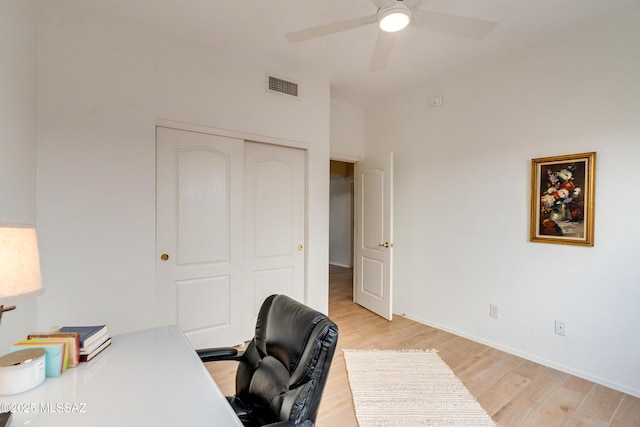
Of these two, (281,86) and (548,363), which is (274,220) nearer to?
(281,86)

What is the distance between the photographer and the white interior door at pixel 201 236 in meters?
2.40

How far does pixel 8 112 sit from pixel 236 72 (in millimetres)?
1660

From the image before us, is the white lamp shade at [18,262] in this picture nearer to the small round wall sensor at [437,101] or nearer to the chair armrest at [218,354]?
the chair armrest at [218,354]

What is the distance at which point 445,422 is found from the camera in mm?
1757

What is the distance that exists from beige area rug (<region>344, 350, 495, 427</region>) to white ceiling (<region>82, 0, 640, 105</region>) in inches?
101

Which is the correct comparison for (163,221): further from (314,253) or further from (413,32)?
(413,32)

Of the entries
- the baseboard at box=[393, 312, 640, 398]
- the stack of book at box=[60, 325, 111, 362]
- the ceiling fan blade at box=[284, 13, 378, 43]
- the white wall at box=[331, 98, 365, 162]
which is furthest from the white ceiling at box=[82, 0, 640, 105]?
the baseboard at box=[393, 312, 640, 398]

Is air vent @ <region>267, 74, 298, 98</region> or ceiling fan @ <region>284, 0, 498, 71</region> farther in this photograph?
air vent @ <region>267, 74, 298, 98</region>

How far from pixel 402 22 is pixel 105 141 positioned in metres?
2.22

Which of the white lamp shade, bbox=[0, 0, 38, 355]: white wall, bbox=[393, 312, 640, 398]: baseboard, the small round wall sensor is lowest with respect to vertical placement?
bbox=[393, 312, 640, 398]: baseboard

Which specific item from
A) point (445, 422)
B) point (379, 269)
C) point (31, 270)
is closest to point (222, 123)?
point (31, 270)

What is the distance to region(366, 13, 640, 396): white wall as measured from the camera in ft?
6.96

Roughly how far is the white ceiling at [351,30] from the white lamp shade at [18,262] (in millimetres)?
1974

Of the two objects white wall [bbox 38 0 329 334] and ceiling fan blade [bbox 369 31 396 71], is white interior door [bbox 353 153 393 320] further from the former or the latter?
white wall [bbox 38 0 329 334]
